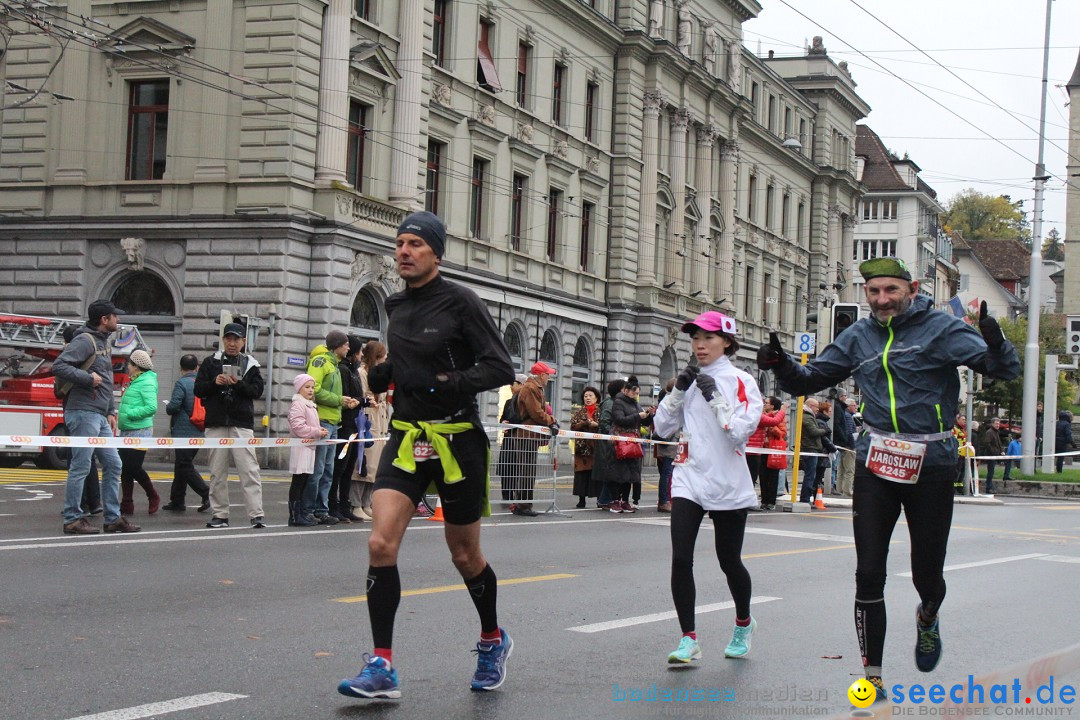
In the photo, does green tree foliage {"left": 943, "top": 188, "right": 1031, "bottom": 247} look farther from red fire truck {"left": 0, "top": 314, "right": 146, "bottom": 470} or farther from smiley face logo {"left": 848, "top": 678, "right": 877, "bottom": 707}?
smiley face logo {"left": 848, "top": 678, "right": 877, "bottom": 707}

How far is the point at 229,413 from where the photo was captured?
1334 cm

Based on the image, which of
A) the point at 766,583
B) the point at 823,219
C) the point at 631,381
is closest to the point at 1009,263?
the point at 823,219

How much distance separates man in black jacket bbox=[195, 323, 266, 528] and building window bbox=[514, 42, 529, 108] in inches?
1074

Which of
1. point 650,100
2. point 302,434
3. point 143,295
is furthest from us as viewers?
point 650,100

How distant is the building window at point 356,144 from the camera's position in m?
32.3

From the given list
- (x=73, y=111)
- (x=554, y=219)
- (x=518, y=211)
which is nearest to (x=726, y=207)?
(x=554, y=219)

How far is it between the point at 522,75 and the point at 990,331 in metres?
35.5

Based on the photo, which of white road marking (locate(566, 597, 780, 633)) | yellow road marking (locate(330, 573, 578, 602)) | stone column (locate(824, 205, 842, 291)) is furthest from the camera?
stone column (locate(824, 205, 842, 291))

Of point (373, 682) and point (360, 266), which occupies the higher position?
point (360, 266)

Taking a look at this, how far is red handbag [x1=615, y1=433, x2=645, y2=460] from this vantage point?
18109mm

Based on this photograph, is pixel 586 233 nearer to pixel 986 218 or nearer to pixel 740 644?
pixel 740 644

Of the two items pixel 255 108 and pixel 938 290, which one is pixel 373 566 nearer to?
pixel 255 108

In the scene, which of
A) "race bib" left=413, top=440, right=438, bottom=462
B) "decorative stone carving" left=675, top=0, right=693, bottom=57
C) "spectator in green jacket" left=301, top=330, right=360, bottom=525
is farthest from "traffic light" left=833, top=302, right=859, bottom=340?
"decorative stone carving" left=675, top=0, right=693, bottom=57

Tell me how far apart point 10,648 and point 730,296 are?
51001mm
